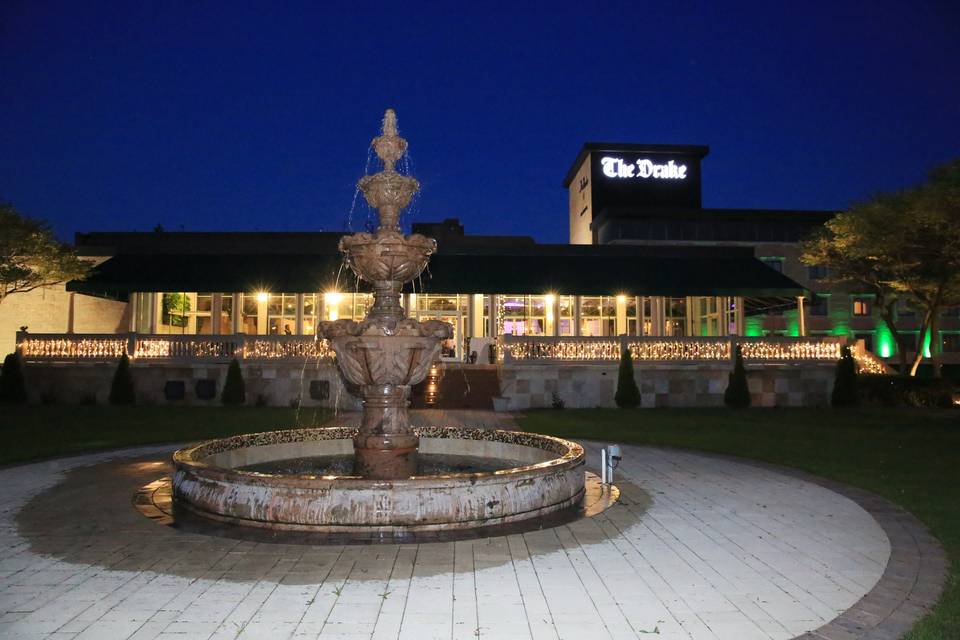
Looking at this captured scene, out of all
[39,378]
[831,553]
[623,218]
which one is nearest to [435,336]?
[831,553]

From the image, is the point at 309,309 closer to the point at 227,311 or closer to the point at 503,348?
the point at 227,311

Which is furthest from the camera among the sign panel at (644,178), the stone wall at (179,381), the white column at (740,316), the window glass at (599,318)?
the sign panel at (644,178)

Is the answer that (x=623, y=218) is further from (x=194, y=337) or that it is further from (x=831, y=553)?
(x=831, y=553)

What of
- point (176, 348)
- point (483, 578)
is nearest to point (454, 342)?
point (176, 348)

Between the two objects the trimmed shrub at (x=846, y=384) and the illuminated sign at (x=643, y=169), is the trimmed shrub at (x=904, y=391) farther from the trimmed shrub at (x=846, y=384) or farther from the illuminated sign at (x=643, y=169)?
the illuminated sign at (x=643, y=169)

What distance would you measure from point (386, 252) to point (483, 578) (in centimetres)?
515

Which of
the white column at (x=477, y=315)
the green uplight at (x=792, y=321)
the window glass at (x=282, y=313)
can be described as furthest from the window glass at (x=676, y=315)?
the window glass at (x=282, y=313)

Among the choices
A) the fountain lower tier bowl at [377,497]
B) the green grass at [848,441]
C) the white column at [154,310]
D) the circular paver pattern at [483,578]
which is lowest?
the green grass at [848,441]

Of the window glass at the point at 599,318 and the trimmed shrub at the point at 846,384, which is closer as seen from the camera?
the trimmed shrub at the point at 846,384

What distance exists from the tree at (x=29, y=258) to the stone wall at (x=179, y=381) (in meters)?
4.49

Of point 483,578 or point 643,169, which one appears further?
point 643,169

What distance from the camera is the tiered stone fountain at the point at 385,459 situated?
7441 millimetres

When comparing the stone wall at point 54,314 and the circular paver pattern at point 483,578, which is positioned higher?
the stone wall at point 54,314

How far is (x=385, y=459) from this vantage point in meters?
9.55
